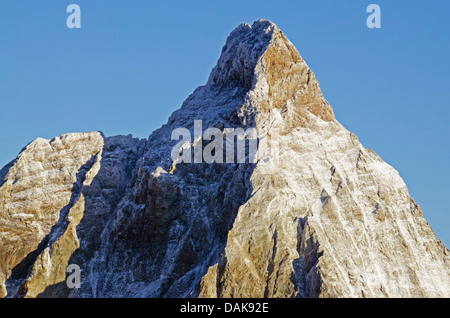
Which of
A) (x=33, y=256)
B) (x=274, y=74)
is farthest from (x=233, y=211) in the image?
(x=33, y=256)

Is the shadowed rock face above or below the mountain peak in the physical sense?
below

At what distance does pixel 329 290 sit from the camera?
13212 cm

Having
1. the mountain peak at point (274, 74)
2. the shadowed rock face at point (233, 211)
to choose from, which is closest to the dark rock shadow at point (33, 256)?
the shadowed rock face at point (233, 211)

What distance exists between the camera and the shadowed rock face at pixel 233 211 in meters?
137

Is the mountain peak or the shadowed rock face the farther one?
the mountain peak

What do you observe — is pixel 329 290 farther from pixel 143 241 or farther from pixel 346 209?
pixel 143 241

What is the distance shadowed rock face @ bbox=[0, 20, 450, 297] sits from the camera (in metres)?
137

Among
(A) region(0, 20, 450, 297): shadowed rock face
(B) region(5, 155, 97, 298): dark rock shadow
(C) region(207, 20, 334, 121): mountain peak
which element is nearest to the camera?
(A) region(0, 20, 450, 297): shadowed rock face

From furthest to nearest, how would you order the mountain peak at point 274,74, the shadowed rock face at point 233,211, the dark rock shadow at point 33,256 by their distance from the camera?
the mountain peak at point 274,74 → the dark rock shadow at point 33,256 → the shadowed rock face at point 233,211

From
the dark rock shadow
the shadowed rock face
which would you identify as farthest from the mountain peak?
the dark rock shadow

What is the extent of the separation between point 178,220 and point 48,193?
21.8m

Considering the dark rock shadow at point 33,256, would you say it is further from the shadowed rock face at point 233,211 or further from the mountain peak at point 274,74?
the mountain peak at point 274,74

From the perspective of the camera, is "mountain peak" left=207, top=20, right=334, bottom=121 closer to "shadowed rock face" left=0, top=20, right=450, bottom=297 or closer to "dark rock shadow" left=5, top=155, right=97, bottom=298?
"shadowed rock face" left=0, top=20, right=450, bottom=297
